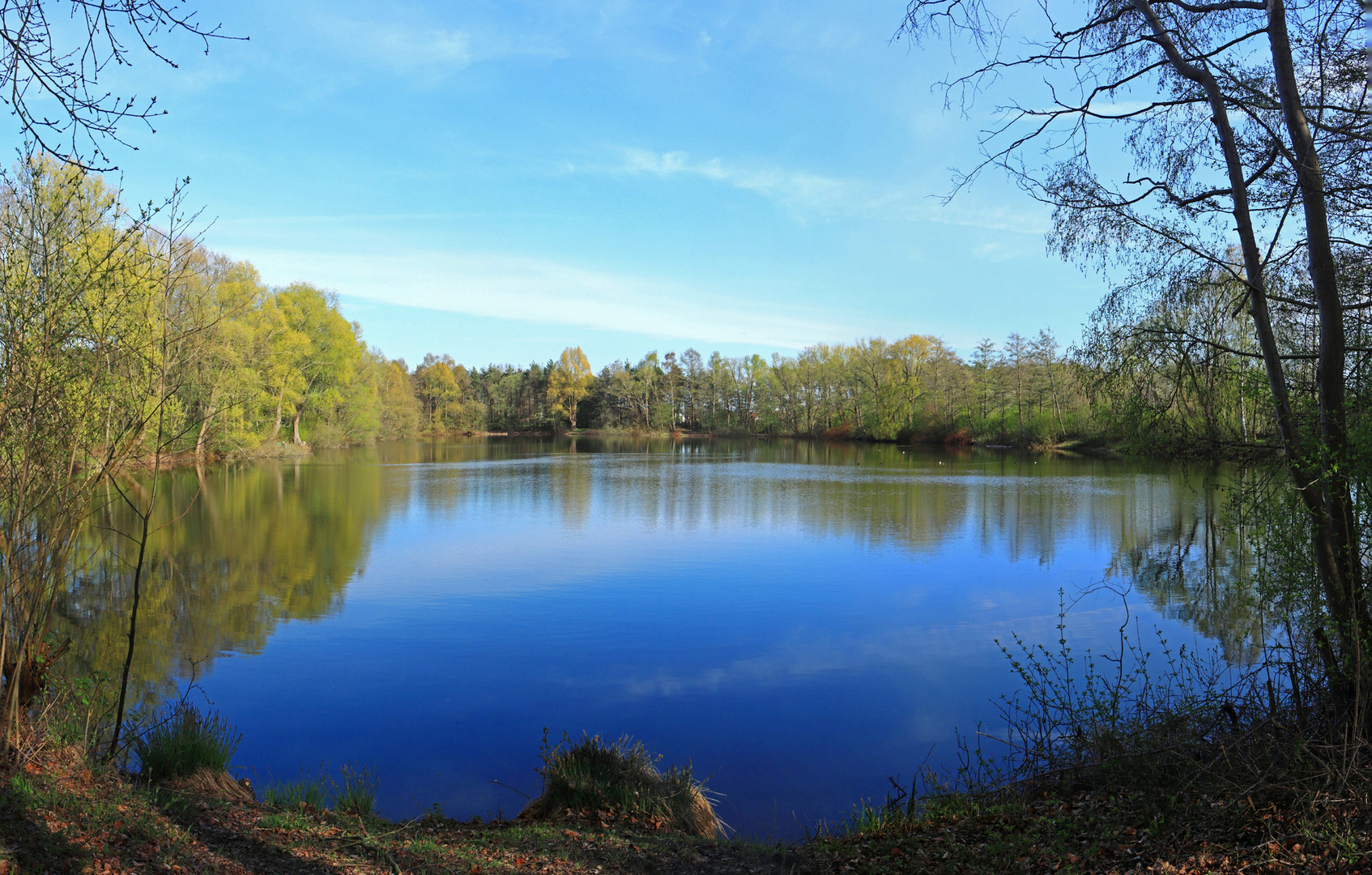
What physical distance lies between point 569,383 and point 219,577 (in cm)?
7291

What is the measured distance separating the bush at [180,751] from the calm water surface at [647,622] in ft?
2.73

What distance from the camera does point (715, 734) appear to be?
6.78 meters

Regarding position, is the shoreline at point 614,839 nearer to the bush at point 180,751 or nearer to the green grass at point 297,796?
the green grass at point 297,796

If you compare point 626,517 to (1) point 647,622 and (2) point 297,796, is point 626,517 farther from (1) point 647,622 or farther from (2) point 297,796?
(2) point 297,796

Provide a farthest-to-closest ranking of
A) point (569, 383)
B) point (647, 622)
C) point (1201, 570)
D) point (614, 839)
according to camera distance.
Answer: point (569, 383) < point (1201, 570) < point (647, 622) < point (614, 839)

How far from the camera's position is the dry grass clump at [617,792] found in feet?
16.2

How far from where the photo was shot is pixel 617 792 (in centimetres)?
505

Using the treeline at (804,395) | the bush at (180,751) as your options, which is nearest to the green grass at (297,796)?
the bush at (180,751)

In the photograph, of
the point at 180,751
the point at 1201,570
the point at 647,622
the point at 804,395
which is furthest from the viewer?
the point at 804,395

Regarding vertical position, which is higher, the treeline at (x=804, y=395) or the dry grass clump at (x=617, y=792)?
the treeline at (x=804, y=395)

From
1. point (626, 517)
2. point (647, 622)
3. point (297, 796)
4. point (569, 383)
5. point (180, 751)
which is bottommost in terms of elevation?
point (647, 622)

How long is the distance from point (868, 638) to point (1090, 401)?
4.19 meters

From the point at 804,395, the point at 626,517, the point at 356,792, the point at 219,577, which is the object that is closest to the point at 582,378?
the point at 804,395

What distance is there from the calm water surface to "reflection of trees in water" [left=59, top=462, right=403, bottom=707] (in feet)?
0.24
